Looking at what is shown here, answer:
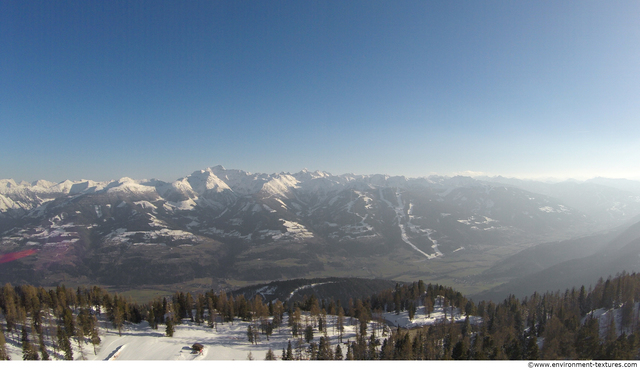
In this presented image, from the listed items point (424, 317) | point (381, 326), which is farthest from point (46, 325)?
point (424, 317)

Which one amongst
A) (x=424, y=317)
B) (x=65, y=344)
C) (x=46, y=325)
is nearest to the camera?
(x=65, y=344)

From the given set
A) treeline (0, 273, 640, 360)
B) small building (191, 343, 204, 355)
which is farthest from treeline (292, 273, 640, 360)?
small building (191, 343, 204, 355)

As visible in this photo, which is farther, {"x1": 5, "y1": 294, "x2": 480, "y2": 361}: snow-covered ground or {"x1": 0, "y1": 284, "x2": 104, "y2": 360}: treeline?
{"x1": 5, "y1": 294, "x2": 480, "y2": 361}: snow-covered ground

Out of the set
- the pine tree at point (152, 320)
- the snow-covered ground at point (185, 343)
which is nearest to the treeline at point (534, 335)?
the snow-covered ground at point (185, 343)

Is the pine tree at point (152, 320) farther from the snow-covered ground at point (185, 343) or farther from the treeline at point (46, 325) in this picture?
the treeline at point (46, 325)

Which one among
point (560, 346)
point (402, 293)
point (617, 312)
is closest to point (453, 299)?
point (402, 293)

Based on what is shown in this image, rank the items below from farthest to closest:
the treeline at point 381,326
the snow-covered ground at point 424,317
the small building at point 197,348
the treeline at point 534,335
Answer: the snow-covered ground at point 424,317, the small building at point 197,348, the treeline at point 381,326, the treeline at point 534,335

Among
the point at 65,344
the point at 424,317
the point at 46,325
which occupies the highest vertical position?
the point at 65,344

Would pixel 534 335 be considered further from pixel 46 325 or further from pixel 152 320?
pixel 46 325

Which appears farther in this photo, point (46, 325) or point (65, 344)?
point (46, 325)

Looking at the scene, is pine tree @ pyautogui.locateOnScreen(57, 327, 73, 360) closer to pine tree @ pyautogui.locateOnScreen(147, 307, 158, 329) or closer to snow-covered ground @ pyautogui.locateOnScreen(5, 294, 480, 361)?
snow-covered ground @ pyautogui.locateOnScreen(5, 294, 480, 361)

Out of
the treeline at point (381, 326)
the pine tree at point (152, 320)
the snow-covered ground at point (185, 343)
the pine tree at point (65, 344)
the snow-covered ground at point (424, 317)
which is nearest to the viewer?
the pine tree at point (65, 344)

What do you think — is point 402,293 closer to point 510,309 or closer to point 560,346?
point 510,309
